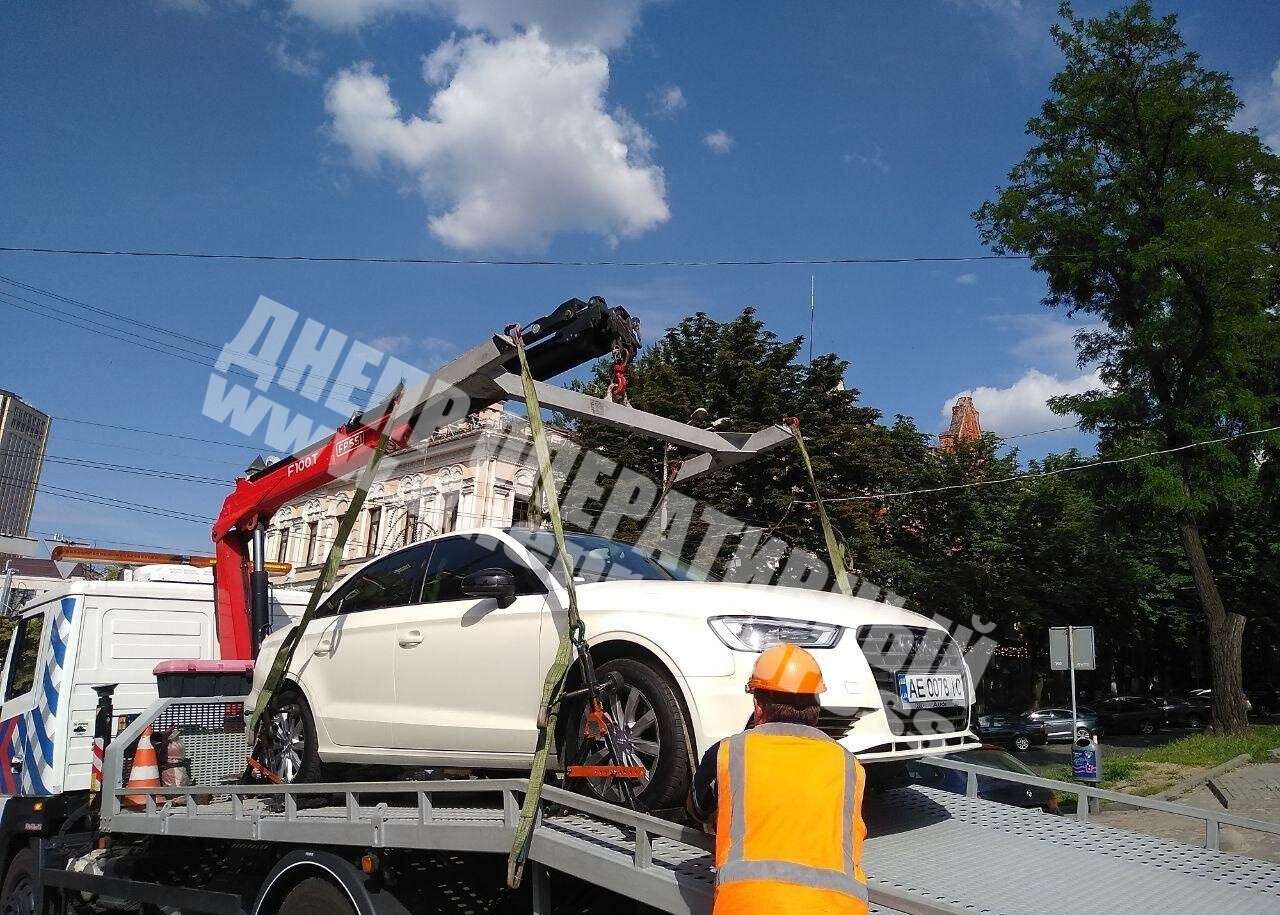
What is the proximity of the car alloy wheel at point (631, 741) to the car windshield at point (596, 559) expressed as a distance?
2.64 feet

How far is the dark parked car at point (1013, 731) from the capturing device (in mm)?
27734

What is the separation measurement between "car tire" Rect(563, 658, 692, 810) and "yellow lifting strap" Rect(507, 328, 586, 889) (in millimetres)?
159

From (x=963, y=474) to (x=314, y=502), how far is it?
25.3 meters

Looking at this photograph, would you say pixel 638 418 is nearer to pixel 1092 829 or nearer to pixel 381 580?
pixel 381 580

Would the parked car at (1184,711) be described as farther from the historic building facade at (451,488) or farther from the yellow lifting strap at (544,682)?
the yellow lifting strap at (544,682)

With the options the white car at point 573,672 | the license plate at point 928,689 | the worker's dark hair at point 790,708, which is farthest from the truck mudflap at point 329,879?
the license plate at point 928,689

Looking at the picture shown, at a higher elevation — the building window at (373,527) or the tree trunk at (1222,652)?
the building window at (373,527)

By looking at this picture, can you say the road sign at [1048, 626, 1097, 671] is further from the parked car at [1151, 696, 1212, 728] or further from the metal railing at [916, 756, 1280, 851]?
the parked car at [1151, 696, 1212, 728]

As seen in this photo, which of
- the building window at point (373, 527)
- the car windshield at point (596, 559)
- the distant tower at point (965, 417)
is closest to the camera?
the car windshield at point (596, 559)

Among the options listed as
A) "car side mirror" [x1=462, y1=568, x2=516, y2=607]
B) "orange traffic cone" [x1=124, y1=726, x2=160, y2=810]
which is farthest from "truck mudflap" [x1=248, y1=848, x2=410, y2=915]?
"orange traffic cone" [x1=124, y1=726, x2=160, y2=810]

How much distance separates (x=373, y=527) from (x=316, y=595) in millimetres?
32438

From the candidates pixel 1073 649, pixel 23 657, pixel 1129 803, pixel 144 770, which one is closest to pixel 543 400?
pixel 1129 803

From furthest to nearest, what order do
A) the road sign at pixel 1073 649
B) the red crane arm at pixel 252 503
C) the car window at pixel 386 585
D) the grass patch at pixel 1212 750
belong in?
1. the grass patch at pixel 1212 750
2. the road sign at pixel 1073 649
3. the red crane arm at pixel 252 503
4. the car window at pixel 386 585

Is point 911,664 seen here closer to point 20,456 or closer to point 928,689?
point 928,689
